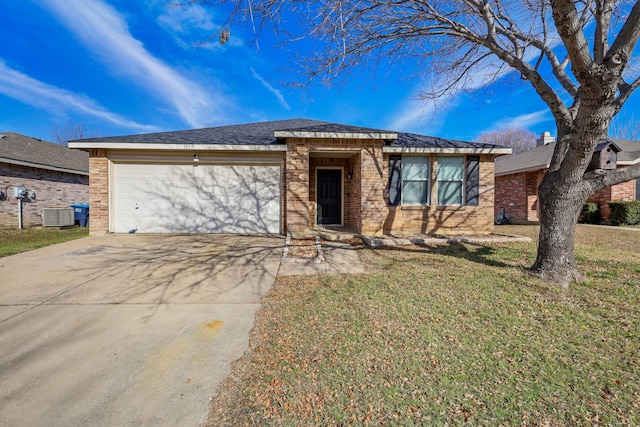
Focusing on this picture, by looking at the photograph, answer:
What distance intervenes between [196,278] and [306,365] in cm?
290

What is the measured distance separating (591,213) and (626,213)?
1.17m

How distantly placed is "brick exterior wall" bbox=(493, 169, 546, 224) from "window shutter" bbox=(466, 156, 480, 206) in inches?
277

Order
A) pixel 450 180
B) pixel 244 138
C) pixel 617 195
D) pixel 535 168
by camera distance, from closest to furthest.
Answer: pixel 450 180, pixel 244 138, pixel 617 195, pixel 535 168

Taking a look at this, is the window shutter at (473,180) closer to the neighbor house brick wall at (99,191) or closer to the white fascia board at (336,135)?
the white fascia board at (336,135)

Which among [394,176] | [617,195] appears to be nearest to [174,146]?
[394,176]

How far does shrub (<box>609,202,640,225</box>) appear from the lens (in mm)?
10516

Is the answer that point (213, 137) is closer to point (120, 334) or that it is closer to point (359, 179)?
point (359, 179)

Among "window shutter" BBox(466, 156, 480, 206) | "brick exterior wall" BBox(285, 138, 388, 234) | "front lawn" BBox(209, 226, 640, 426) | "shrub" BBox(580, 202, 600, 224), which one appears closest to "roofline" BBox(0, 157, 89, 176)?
"brick exterior wall" BBox(285, 138, 388, 234)

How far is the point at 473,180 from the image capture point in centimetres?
848

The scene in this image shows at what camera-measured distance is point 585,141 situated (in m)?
3.66

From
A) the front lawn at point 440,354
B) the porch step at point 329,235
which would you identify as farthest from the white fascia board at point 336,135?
the front lawn at point 440,354

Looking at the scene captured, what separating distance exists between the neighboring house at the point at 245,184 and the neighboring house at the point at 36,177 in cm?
662

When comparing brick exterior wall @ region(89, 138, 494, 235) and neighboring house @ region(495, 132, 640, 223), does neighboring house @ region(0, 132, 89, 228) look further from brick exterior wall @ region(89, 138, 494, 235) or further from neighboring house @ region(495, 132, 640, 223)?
neighboring house @ region(495, 132, 640, 223)

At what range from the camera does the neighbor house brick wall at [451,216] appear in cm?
843
